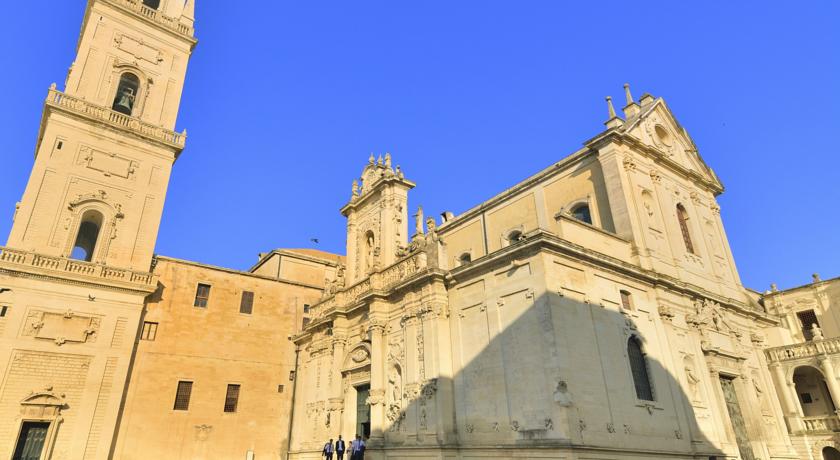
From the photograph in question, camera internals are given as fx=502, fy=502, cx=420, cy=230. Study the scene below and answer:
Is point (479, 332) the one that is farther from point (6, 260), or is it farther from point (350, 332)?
point (6, 260)

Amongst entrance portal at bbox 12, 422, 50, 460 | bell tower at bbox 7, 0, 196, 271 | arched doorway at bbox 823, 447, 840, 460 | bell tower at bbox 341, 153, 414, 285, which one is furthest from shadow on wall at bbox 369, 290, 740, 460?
bell tower at bbox 7, 0, 196, 271

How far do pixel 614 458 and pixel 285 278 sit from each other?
18331 mm

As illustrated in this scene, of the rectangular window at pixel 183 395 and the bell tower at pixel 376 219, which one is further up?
the bell tower at pixel 376 219

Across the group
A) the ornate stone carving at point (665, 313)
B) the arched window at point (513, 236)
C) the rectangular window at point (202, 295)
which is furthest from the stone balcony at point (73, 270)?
the ornate stone carving at point (665, 313)

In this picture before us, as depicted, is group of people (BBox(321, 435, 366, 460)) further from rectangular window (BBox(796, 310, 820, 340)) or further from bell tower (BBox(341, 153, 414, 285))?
rectangular window (BBox(796, 310, 820, 340))

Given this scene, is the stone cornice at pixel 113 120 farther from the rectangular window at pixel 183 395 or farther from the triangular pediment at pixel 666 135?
the triangular pediment at pixel 666 135

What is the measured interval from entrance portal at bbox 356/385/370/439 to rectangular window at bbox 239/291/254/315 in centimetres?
739

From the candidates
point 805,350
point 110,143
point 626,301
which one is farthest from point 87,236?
point 805,350

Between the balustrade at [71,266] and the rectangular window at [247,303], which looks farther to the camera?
the rectangular window at [247,303]

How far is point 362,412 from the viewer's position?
1911 cm

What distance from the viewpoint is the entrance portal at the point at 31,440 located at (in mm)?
16406

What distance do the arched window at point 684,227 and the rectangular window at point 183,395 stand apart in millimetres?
21275

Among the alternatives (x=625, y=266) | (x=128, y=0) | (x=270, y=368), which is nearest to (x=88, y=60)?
(x=128, y=0)

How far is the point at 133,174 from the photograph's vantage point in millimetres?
21719
